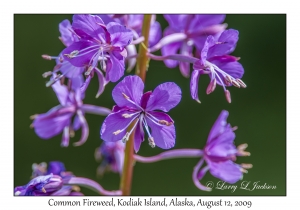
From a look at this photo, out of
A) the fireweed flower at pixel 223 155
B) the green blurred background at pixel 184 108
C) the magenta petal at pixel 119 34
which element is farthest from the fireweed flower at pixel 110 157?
the green blurred background at pixel 184 108

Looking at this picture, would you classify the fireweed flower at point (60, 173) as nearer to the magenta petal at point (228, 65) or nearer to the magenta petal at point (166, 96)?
the magenta petal at point (166, 96)

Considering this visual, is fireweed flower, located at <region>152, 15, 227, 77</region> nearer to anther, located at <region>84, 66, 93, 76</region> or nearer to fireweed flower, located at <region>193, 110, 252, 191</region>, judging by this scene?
fireweed flower, located at <region>193, 110, 252, 191</region>

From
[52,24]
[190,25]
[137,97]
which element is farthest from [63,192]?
[52,24]

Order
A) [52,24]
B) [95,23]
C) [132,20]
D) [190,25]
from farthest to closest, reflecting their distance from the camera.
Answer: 1. [52,24]
2. [190,25]
3. [132,20]
4. [95,23]

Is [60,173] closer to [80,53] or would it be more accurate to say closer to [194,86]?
[80,53]

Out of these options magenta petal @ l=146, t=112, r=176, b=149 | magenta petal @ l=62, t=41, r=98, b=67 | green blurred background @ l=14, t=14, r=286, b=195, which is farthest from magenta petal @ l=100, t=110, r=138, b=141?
green blurred background @ l=14, t=14, r=286, b=195
